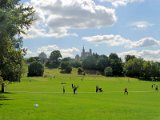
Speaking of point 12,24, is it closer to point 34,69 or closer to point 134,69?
point 34,69

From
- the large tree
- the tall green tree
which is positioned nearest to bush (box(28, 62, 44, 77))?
the tall green tree

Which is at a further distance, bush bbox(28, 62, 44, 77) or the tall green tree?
the tall green tree

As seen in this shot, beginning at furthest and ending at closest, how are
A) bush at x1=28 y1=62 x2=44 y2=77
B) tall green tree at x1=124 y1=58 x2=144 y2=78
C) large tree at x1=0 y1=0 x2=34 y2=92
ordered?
tall green tree at x1=124 y1=58 x2=144 y2=78 → bush at x1=28 y1=62 x2=44 y2=77 → large tree at x1=0 y1=0 x2=34 y2=92

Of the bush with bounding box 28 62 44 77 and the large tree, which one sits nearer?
the large tree

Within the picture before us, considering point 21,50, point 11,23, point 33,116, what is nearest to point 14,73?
point 21,50

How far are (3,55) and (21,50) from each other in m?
3.22

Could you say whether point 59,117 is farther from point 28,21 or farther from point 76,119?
point 28,21

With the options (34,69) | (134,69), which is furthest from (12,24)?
(134,69)

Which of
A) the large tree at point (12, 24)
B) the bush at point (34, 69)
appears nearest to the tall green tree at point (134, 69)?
the bush at point (34, 69)

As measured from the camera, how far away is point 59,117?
26953 mm

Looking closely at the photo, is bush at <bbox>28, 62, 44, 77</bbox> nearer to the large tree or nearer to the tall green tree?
the tall green tree

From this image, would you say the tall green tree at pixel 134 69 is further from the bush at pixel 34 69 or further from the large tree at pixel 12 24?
the large tree at pixel 12 24

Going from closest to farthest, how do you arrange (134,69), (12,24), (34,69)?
(12,24) < (34,69) < (134,69)

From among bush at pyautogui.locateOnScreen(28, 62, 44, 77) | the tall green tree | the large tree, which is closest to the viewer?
the large tree
